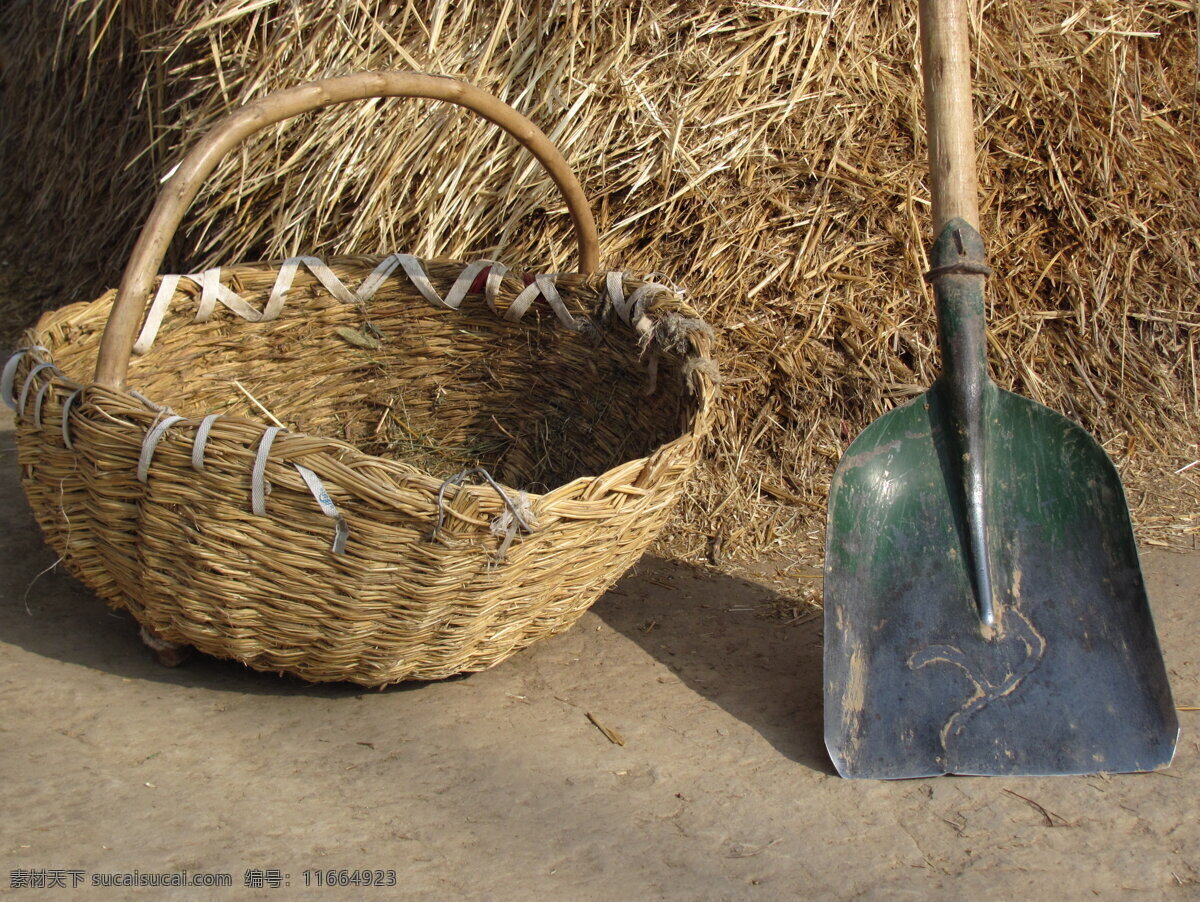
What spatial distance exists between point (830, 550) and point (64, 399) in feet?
4.01

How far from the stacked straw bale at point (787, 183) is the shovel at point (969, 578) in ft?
2.23

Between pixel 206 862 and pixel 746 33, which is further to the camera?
pixel 746 33

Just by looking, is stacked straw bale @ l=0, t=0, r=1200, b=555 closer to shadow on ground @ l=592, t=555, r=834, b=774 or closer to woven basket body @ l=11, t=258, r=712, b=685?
shadow on ground @ l=592, t=555, r=834, b=774

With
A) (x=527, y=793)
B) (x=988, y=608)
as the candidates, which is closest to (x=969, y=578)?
(x=988, y=608)

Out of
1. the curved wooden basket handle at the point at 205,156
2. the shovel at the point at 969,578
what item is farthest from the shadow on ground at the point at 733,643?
the curved wooden basket handle at the point at 205,156

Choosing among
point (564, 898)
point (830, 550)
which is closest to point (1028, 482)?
point (830, 550)

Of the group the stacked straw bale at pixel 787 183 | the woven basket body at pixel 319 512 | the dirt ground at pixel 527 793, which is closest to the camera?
the dirt ground at pixel 527 793

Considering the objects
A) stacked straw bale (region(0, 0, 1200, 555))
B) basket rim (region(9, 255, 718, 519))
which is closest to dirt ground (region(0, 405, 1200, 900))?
basket rim (region(9, 255, 718, 519))

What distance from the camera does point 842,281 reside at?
104 inches

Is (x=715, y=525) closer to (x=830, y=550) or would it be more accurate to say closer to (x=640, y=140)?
(x=830, y=550)

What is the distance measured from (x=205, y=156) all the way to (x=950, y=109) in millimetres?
1252

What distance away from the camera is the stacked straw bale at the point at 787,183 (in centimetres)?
260

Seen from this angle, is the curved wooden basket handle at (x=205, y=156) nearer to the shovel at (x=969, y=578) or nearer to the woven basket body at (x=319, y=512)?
the woven basket body at (x=319, y=512)

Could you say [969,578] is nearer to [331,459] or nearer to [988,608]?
[988,608]
